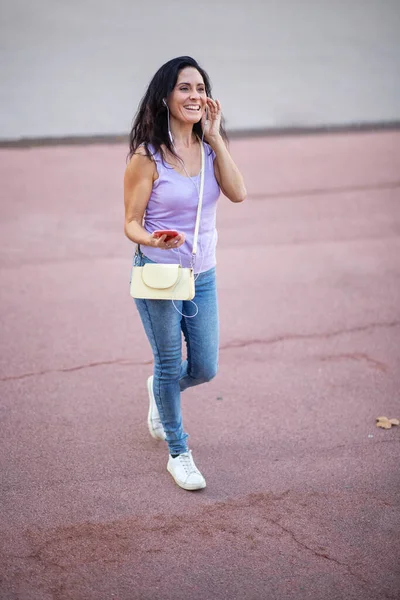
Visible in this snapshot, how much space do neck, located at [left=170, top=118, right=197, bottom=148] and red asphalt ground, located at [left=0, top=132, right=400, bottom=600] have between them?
175cm

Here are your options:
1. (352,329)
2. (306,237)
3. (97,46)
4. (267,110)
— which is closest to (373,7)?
(267,110)

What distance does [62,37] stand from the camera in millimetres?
12484

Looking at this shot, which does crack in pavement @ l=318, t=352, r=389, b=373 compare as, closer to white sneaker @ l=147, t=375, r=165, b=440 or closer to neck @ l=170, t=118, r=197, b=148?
white sneaker @ l=147, t=375, r=165, b=440

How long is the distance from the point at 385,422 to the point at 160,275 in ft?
6.27

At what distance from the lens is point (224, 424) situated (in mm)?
4617

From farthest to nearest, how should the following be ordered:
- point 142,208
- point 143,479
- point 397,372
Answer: point 397,372 → point 143,479 → point 142,208

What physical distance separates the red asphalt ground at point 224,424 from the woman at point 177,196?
0.46 metres

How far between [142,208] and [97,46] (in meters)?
9.87

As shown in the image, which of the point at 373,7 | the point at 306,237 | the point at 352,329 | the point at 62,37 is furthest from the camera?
the point at 373,7

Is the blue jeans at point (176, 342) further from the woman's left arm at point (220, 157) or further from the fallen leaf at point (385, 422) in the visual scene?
the fallen leaf at point (385, 422)

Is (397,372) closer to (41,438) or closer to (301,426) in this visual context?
(301,426)

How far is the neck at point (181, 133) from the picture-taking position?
3.69 meters

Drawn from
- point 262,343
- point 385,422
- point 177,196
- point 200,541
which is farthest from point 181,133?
point 262,343

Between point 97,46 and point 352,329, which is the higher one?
point 97,46
